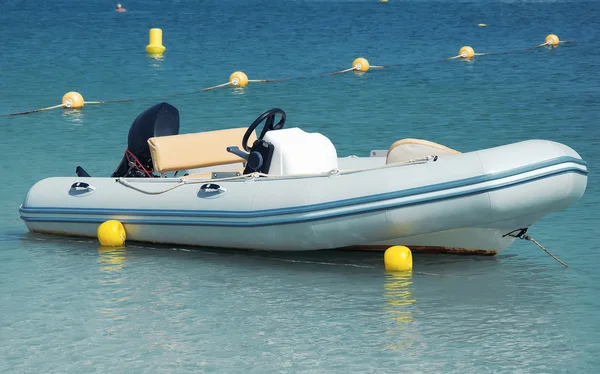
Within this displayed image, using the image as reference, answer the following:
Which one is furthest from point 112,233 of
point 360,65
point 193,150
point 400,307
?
point 360,65

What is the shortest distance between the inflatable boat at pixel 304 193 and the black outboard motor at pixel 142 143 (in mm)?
10

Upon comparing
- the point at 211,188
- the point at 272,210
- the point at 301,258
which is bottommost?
the point at 301,258

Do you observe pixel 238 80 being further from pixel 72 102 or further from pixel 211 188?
pixel 211 188

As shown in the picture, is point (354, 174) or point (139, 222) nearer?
point (354, 174)

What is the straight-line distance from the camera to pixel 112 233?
833 cm

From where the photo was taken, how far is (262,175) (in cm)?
791

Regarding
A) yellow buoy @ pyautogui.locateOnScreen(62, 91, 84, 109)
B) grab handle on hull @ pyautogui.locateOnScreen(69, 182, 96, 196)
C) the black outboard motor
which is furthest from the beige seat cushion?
yellow buoy @ pyautogui.locateOnScreen(62, 91, 84, 109)

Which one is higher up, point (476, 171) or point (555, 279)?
point (476, 171)

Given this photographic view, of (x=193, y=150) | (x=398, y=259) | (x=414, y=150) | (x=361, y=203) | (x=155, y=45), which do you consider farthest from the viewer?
(x=155, y=45)

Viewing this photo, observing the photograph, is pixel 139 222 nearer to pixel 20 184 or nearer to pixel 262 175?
pixel 262 175

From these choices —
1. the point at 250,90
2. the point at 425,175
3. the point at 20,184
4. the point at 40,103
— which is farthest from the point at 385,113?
the point at 425,175

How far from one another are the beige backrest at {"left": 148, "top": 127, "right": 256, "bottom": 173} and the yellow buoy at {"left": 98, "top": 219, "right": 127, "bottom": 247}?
57cm

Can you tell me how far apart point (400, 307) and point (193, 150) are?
8.42ft

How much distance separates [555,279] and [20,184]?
5.73 metres
